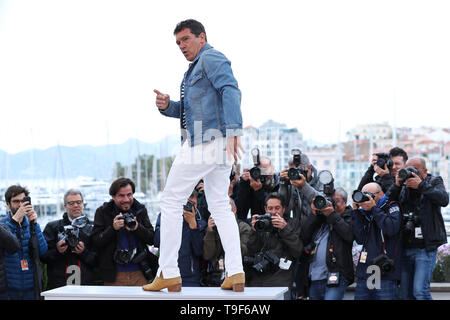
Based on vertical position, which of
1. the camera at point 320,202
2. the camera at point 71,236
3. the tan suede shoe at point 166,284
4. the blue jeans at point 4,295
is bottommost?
the blue jeans at point 4,295

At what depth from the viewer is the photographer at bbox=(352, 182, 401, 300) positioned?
5.38 metres

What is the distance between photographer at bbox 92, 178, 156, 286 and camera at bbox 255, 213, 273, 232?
965 mm

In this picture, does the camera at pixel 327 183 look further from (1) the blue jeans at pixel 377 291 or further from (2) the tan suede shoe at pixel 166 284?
(2) the tan suede shoe at pixel 166 284

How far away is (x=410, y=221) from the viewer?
5.49 meters

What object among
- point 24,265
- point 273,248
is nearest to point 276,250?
point 273,248

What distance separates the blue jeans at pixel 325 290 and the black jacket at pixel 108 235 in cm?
147

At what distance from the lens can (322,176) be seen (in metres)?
5.80

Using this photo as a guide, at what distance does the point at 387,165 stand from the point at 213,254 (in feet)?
6.26

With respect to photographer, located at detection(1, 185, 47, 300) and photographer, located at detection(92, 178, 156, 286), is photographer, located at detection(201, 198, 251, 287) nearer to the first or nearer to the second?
photographer, located at detection(92, 178, 156, 286)

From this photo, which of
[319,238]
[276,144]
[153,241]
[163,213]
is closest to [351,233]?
[319,238]

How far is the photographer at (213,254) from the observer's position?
5.41m

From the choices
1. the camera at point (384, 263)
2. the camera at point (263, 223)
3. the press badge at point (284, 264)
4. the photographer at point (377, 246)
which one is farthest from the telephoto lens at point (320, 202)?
the camera at point (384, 263)

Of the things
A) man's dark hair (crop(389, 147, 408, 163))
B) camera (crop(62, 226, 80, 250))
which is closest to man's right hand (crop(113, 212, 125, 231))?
camera (crop(62, 226, 80, 250))

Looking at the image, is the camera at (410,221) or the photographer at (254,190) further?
the photographer at (254,190)
